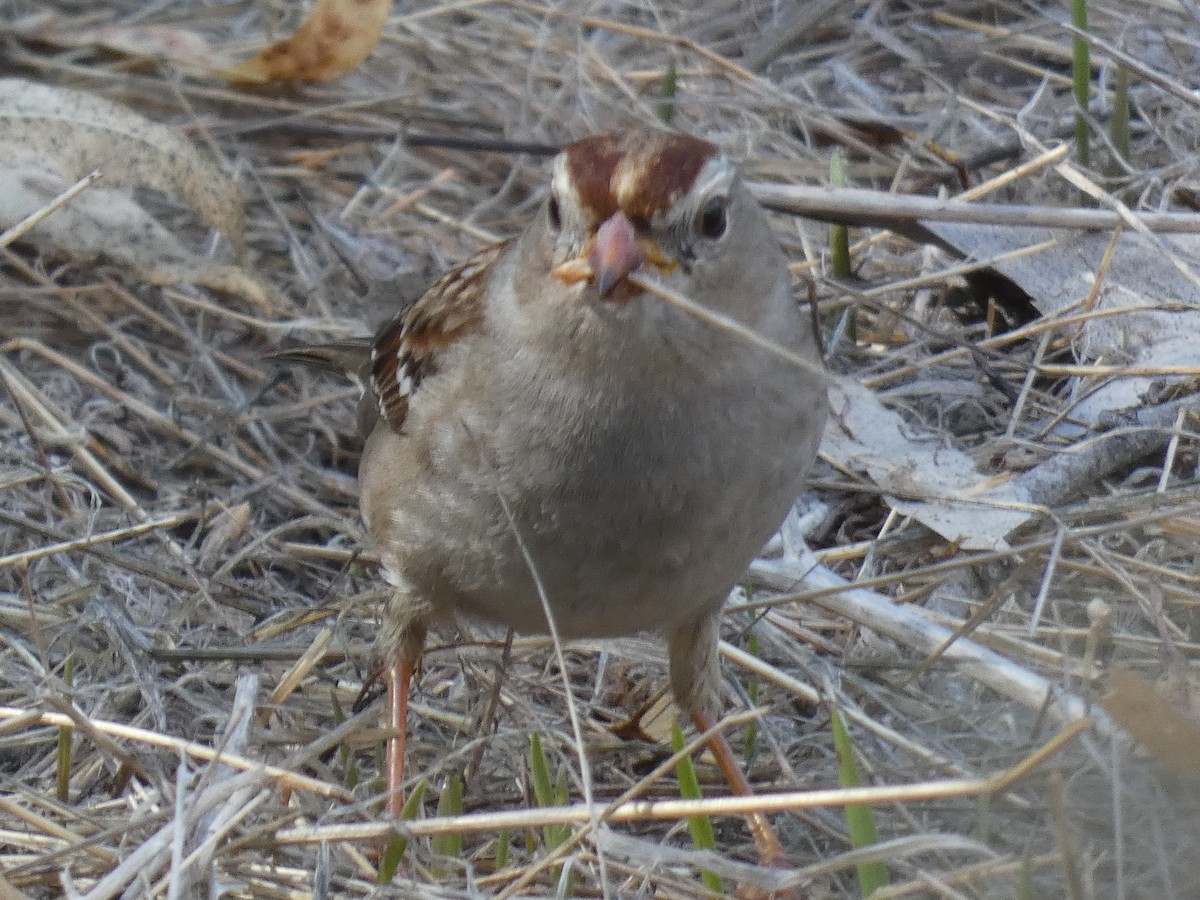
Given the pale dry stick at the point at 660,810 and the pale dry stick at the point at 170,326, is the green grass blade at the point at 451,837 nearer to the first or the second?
the pale dry stick at the point at 660,810

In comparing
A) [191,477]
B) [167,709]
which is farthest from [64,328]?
[167,709]

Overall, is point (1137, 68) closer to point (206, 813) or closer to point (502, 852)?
point (502, 852)

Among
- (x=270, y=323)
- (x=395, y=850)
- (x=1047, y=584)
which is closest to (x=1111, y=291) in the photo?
(x=1047, y=584)

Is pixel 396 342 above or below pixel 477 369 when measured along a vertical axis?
below

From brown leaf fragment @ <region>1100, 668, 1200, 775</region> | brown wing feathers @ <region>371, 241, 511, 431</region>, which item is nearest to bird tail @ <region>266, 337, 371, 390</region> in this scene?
brown wing feathers @ <region>371, 241, 511, 431</region>

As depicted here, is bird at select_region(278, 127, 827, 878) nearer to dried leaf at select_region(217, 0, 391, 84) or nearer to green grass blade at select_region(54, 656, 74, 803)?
green grass blade at select_region(54, 656, 74, 803)

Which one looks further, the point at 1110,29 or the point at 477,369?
the point at 1110,29

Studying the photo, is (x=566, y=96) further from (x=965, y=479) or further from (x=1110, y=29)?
(x=965, y=479)
